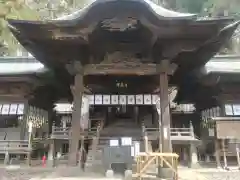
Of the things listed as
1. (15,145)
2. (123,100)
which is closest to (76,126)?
(15,145)

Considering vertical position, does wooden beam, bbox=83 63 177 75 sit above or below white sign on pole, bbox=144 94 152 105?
above

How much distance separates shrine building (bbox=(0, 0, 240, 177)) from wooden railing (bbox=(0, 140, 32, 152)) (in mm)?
90

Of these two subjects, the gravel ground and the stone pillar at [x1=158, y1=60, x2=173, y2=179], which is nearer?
the gravel ground

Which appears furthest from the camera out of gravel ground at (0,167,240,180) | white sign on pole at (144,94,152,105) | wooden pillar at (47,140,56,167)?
white sign on pole at (144,94,152,105)

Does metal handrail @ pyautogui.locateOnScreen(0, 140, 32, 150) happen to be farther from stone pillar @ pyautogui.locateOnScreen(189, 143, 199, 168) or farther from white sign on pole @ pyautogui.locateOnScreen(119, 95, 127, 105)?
stone pillar @ pyautogui.locateOnScreen(189, 143, 199, 168)

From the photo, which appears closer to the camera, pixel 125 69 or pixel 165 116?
pixel 165 116

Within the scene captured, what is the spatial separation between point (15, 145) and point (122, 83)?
6.19 meters

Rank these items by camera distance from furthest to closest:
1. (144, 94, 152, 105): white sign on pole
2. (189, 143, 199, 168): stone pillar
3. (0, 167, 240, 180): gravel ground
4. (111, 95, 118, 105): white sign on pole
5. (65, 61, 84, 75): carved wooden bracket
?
1. (111, 95, 118, 105): white sign on pole
2. (144, 94, 152, 105): white sign on pole
3. (189, 143, 199, 168): stone pillar
4. (65, 61, 84, 75): carved wooden bracket
5. (0, 167, 240, 180): gravel ground

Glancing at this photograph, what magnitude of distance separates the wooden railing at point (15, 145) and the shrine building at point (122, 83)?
0.09 m

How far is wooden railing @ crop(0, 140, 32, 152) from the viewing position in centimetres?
1170

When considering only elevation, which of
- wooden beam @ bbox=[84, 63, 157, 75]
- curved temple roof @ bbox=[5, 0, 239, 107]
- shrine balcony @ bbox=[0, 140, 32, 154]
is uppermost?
curved temple roof @ bbox=[5, 0, 239, 107]

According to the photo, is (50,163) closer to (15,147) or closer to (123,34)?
(15,147)

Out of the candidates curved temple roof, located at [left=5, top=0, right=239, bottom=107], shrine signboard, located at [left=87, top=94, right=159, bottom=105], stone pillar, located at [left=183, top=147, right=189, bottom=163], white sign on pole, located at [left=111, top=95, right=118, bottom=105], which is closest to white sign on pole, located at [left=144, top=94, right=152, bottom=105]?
shrine signboard, located at [left=87, top=94, right=159, bottom=105]

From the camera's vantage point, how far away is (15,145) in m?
12.4
